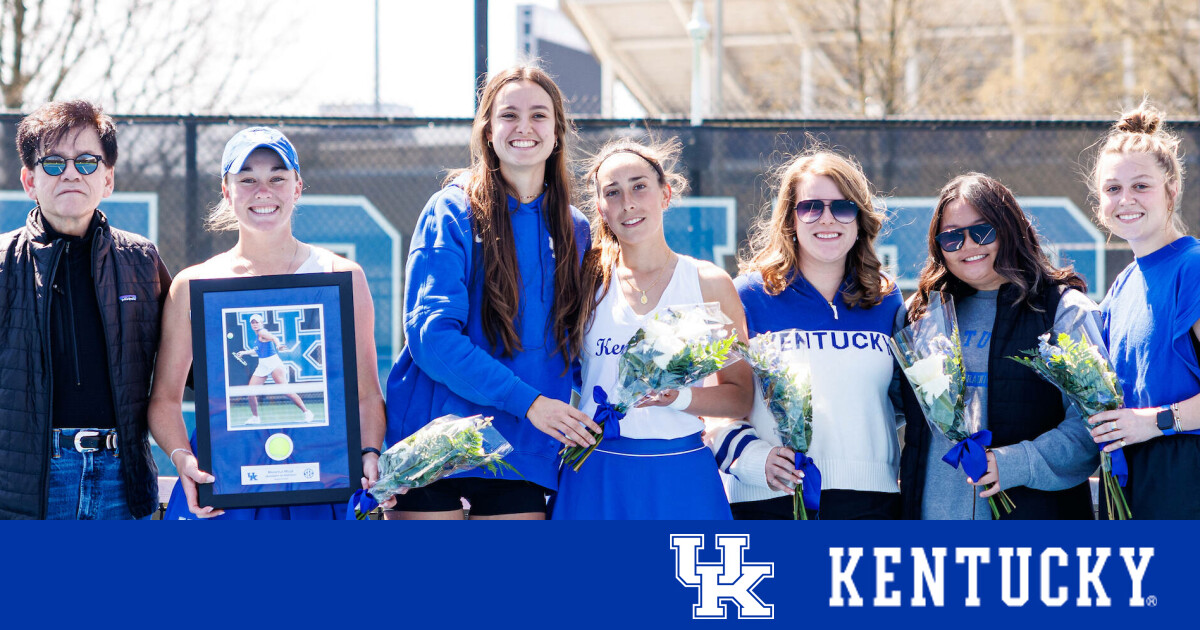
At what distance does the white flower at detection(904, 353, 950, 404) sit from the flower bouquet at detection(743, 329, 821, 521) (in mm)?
322

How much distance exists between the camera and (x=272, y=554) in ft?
7.87

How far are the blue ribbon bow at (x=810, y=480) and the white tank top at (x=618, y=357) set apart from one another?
38 cm

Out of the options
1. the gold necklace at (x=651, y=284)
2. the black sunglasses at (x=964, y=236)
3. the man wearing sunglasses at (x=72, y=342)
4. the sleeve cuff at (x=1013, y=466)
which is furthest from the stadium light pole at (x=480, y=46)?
the sleeve cuff at (x=1013, y=466)

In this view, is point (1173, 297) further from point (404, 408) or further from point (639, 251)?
point (404, 408)

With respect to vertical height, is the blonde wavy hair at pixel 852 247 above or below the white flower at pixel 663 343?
above

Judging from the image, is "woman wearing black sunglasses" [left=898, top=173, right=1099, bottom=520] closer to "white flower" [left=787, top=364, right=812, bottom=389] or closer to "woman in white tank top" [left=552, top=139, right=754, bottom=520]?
"white flower" [left=787, top=364, right=812, bottom=389]

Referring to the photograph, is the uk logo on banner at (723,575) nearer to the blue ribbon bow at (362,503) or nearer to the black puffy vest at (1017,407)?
the blue ribbon bow at (362,503)

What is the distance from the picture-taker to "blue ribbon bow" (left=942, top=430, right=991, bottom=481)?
2953 mm

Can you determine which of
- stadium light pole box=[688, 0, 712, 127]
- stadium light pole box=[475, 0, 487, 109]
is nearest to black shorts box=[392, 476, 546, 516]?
stadium light pole box=[475, 0, 487, 109]

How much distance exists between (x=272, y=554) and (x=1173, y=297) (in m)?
2.78

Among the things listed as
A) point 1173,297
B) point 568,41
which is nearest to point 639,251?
point 1173,297

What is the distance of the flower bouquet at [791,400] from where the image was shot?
3031 mm

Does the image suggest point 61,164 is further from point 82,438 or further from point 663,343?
point 663,343

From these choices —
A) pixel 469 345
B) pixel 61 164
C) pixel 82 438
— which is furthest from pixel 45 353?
pixel 469 345
